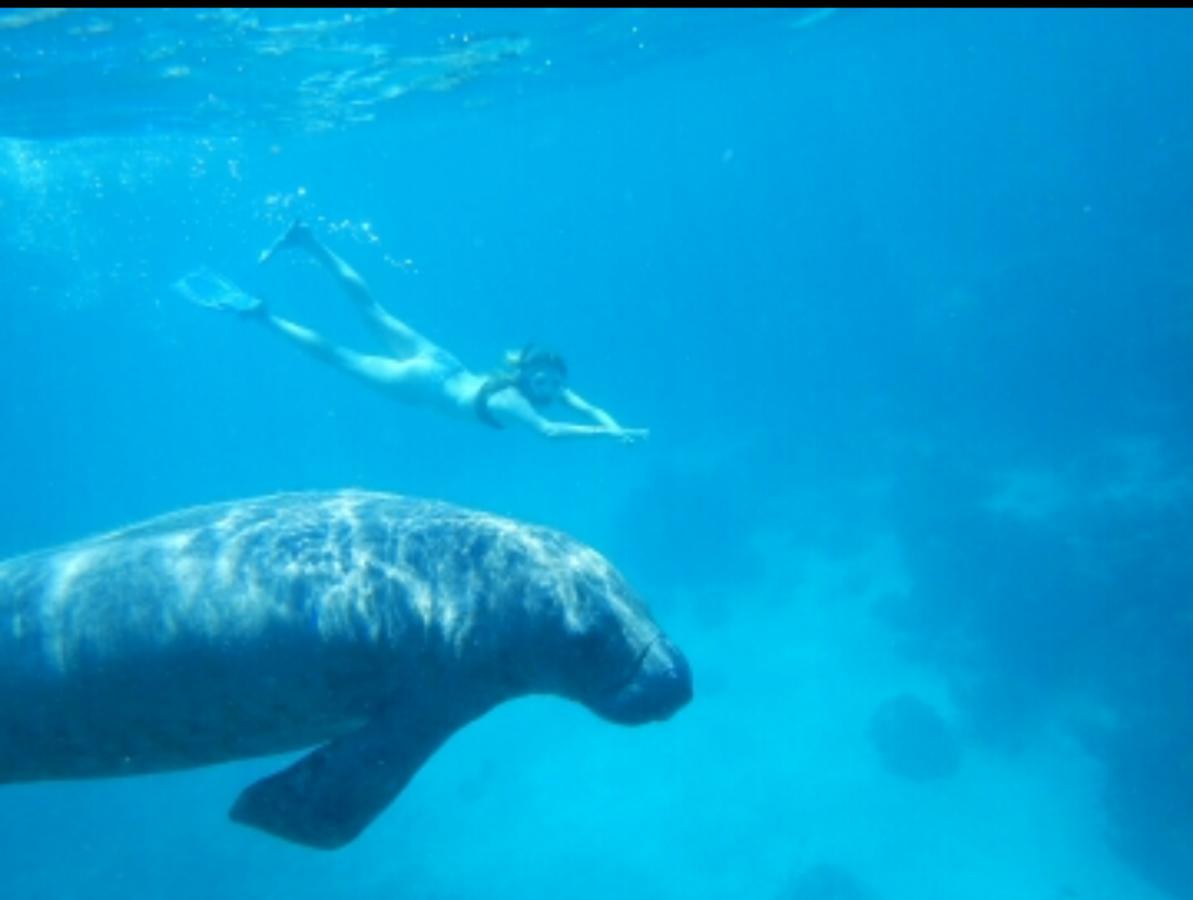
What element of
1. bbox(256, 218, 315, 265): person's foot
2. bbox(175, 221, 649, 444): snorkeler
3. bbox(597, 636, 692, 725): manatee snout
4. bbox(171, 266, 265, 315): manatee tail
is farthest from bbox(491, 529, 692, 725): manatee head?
bbox(256, 218, 315, 265): person's foot

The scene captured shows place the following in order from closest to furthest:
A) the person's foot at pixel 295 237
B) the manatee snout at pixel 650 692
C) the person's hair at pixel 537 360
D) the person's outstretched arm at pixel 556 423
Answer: the manatee snout at pixel 650 692
the person's outstretched arm at pixel 556 423
the person's hair at pixel 537 360
the person's foot at pixel 295 237

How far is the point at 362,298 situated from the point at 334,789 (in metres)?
13.4

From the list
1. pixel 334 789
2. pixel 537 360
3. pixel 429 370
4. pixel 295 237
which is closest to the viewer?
pixel 334 789

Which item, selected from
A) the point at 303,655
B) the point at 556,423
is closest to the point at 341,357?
the point at 556,423

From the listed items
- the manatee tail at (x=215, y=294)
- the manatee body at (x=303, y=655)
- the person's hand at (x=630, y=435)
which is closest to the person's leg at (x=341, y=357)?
the manatee tail at (x=215, y=294)

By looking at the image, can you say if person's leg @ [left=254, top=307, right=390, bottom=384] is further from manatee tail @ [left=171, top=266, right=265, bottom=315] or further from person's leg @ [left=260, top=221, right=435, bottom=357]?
manatee tail @ [left=171, top=266, right=265, bottom=315]

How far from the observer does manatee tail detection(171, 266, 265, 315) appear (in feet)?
54.4

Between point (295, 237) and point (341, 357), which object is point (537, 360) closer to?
point (341, 357)

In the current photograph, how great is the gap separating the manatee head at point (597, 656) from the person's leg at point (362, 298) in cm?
1116

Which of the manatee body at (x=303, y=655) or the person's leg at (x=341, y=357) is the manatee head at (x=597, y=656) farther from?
the person's leg at (x=341, y=357)

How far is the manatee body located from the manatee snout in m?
0.01

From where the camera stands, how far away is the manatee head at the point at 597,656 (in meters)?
4.79

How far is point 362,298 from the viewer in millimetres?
16391

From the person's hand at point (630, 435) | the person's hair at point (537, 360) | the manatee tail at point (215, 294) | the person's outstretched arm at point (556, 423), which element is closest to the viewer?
the person's hand at point (630, 435)
